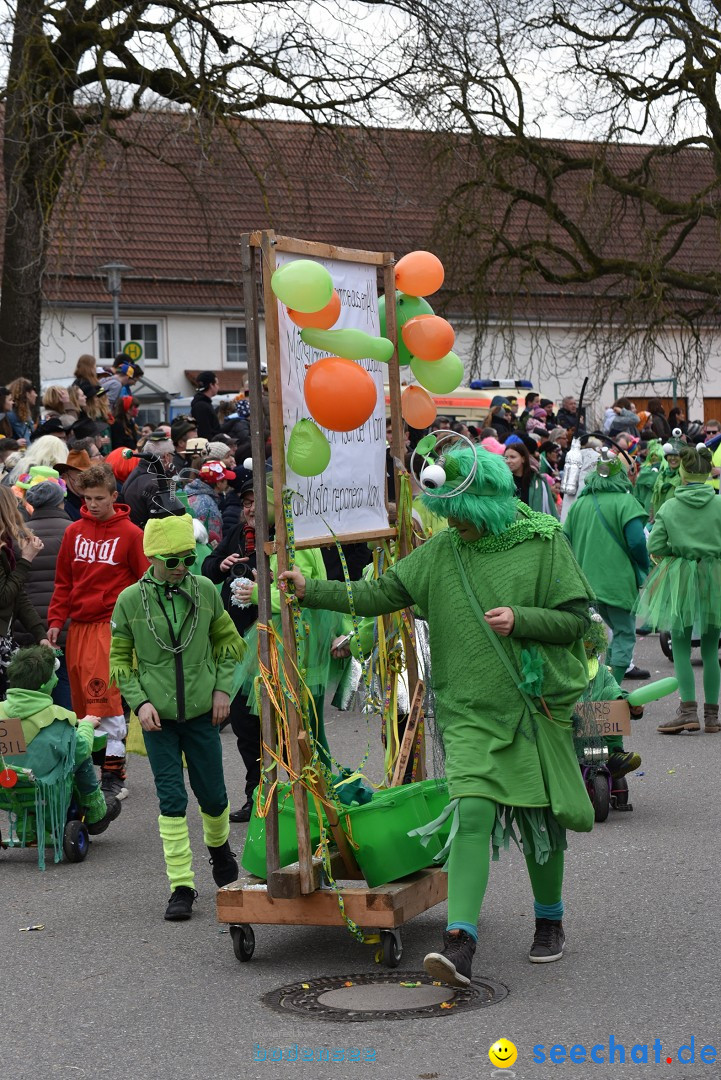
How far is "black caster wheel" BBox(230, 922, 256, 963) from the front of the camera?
229 inches

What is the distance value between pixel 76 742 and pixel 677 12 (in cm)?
1628

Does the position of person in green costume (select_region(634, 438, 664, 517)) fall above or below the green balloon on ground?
below

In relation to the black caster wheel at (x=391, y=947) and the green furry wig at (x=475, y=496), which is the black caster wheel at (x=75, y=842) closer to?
the black caster wheel at (x=391, y=947)

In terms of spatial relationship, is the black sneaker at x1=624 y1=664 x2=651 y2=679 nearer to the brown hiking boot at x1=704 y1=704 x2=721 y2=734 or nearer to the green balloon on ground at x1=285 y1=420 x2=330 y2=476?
the brown hiking boot at x1=704 y1=704 x2=721 y2=734

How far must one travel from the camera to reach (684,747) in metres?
10.1

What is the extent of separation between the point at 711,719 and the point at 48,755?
4798 mm

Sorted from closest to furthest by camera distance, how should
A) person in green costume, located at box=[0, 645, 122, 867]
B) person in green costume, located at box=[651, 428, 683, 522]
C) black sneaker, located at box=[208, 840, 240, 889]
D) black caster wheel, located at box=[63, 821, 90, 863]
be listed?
black sneaker, located at box=[208, 840, 240, 889] < black caster wheel, located at box=[63, 821, 90, 863] < person in green costume, located at box=[0, 645, 122, 867] < person in green costume, located at box=[651, 428, 683, 522]

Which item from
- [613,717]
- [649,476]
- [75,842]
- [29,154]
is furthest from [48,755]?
[29,154]

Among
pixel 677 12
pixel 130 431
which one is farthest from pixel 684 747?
pixel 677 12

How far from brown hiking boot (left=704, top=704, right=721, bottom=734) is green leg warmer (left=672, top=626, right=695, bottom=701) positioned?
0.14 m

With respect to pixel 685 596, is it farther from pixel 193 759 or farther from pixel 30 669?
pixel 193 759

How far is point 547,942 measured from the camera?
565 centimetres

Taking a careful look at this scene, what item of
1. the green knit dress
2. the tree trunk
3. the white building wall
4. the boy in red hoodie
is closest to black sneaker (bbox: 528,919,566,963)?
the green knit dress

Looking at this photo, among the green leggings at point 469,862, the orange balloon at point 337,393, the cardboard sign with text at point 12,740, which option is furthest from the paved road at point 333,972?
the orange balloon at point 337,393
